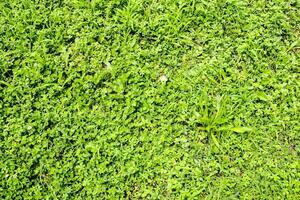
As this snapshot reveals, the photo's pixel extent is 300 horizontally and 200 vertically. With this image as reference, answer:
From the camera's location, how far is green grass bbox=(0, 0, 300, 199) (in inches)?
142

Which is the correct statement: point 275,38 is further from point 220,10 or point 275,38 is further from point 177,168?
point 177,168

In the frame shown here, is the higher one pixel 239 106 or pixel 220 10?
pixel 220 10

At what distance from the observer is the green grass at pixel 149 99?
3604mm

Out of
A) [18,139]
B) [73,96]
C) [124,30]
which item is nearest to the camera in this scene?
[18,139]

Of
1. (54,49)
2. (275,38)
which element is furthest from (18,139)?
A: (275,38)

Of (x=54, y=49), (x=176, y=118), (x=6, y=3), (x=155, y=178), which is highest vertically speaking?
(x=6, y=3)

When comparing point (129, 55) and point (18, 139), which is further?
point (129, 55)

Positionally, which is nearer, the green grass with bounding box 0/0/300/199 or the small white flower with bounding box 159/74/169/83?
the green grass with bounding box 0/0/300/199

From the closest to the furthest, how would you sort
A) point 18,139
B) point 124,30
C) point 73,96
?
1. point 18,139
2. point 73,96
3. point 124,30

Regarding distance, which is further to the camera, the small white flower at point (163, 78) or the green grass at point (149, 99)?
the small white flower at point (163, 78)

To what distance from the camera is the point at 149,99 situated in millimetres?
3875

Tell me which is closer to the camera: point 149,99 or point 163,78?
point 149,99

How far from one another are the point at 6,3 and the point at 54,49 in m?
0.70

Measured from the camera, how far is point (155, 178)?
12.0 ft
